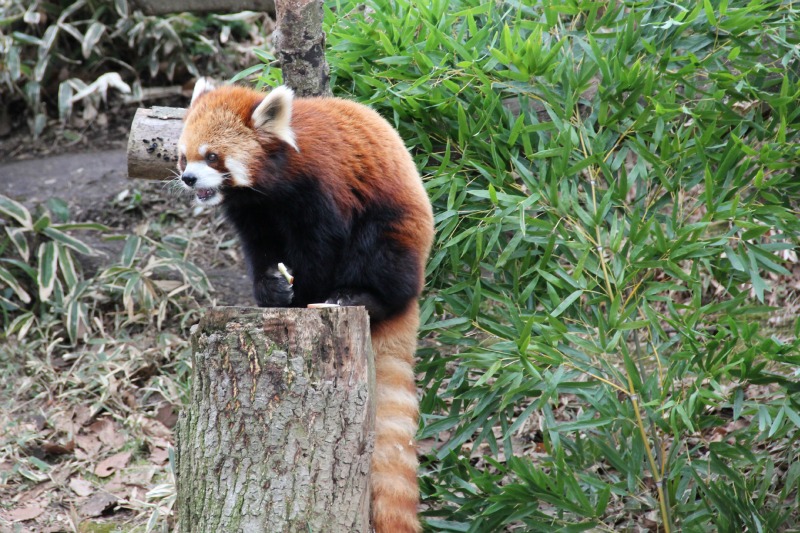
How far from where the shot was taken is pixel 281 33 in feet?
10.2

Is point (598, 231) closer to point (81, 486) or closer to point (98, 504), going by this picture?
point (98, 504)

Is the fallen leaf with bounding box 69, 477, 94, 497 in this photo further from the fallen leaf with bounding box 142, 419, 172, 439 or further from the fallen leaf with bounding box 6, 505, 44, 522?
the fallen leaf with bounding box 142, 419, 172, 439

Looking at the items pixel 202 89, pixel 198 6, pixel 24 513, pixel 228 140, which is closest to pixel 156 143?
pixel 202 89

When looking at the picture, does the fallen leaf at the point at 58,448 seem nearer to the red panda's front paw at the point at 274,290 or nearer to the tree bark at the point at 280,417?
the red panda's front paw at the point at 274,290

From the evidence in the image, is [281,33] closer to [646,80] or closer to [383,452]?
[646,80]

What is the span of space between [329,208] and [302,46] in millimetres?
761

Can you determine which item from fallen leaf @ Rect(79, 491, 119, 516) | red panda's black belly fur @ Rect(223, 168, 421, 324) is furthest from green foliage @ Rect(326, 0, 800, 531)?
fallen leaf @ Rect(79, 491, 119, 516)

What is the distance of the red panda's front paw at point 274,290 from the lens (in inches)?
108

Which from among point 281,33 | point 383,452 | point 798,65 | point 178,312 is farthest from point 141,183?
point 798,65

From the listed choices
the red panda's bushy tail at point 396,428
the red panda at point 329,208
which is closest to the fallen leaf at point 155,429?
the red panda at point 329,208

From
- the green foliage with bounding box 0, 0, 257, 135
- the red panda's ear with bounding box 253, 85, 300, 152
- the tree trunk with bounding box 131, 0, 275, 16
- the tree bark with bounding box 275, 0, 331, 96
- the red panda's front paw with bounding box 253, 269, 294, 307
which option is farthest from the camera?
the green foliage with bounding box 0, 0, 257, 135

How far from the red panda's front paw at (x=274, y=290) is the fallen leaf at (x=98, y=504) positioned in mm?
1419

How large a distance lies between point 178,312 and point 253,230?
1.99 meters

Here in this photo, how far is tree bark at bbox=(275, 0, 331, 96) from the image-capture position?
3.07 meters
